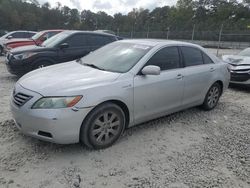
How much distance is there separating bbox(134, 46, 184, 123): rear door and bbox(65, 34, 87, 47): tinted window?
4.28 metres

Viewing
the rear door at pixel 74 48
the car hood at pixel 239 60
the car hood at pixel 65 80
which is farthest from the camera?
the car hood at pixel 239 60

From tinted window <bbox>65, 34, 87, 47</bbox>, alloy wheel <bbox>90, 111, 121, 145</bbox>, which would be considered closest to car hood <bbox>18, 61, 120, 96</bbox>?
alloy wheel <bbox>90, 111, 121, 145</bbox>

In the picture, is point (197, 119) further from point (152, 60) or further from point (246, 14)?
point (246, 14)

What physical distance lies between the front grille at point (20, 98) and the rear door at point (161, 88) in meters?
1.49

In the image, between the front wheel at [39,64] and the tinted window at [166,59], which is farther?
the front wheel at [39,64]

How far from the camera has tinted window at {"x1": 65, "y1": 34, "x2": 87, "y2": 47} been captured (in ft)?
26.2

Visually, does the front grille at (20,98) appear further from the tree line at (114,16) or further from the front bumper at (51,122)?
the tree line at (114,16)

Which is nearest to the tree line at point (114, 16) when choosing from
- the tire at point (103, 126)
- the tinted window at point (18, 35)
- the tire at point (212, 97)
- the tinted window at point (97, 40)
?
the tinted window at point (18, 35)

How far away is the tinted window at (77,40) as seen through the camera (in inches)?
314

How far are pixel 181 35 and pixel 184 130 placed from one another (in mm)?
30514

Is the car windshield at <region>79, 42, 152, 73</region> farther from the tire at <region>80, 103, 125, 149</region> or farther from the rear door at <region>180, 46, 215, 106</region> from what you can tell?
the rear door at <region>180, 46, 215, 106</region>

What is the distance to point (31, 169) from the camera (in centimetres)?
310

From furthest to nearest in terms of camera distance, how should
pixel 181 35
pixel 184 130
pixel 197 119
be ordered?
pixel 181 35 → pixel 197 119 → pixel 184 130

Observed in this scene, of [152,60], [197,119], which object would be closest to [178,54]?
[152,60]
